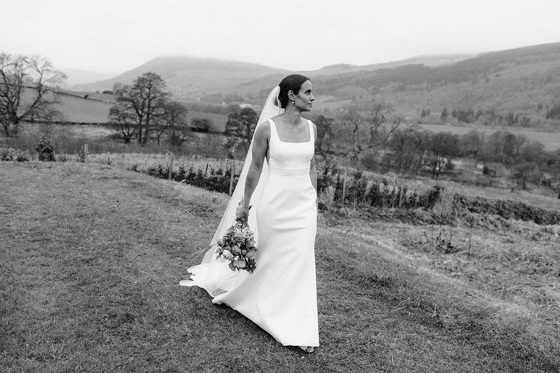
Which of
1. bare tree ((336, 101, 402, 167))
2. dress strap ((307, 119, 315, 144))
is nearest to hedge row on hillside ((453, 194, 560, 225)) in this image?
dress strap ((307, 119, 315, 144))

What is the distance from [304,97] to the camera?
14.4ft

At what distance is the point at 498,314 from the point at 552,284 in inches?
216

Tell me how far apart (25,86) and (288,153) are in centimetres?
4781

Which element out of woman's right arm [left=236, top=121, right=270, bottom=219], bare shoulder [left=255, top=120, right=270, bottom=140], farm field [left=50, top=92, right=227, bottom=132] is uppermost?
farm field [left=50, top=92, right=227, bottom=132]

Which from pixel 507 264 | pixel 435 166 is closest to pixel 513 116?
pixel 435 166

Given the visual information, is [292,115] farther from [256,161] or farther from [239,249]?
[239,249]

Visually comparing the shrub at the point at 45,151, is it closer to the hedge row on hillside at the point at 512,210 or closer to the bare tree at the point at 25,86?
the hedge row on hillside at the point at 512,210

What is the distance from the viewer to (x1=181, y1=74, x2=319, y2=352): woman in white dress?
14.5 ft

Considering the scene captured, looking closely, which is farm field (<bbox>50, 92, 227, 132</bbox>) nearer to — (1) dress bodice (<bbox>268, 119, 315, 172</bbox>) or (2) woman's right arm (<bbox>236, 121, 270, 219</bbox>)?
(2) woman's right arm (<bbox>236, 121, 270, 219</bbox>)

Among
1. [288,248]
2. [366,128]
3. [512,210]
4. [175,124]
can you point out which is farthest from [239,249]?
[366,128]

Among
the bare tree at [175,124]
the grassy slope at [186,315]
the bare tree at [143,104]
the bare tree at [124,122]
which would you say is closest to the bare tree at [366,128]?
the bare tree at [175,124]

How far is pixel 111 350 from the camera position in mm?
4051

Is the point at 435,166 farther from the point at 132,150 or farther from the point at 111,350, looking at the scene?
the point at 111,350

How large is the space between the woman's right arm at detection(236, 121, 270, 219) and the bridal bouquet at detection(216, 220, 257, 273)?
228 millimetres
